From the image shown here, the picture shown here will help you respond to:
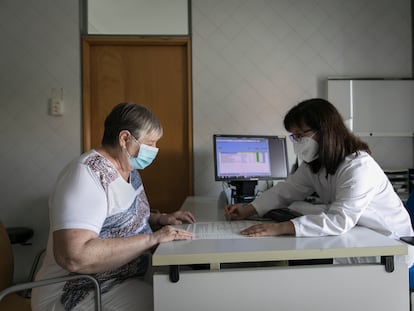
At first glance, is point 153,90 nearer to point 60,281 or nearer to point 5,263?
point 5,263

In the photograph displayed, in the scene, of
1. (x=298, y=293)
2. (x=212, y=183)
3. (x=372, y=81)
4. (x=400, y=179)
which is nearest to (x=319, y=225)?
(x=298, y=293)

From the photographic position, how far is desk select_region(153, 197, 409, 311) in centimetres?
96

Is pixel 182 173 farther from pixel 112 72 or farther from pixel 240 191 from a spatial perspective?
pixel 112 72

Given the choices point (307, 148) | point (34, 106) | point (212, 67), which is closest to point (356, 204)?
point (307, 148)

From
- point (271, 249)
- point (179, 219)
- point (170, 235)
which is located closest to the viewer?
point (271, 249)

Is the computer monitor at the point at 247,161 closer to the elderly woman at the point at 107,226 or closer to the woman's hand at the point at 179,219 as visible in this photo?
the woman's hand at the point at 179,219

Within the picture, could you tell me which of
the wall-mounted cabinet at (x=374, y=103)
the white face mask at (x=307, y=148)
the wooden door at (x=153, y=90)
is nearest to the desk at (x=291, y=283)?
the white face mask at (x=307, y=148)

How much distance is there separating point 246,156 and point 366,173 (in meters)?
1.02

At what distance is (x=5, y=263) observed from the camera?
4.44 ft

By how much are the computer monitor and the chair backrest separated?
1.18 m

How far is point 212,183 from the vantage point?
8.67ft

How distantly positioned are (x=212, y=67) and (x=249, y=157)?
844 mm

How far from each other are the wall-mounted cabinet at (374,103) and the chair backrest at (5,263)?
2.31 meters

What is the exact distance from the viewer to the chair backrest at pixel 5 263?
1321 millimetres
